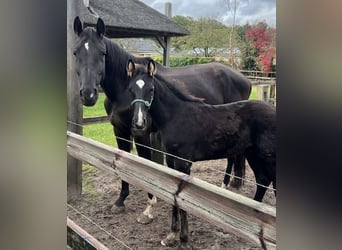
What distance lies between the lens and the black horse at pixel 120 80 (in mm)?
1418

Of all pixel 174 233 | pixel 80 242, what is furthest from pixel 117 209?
pixel 80 242

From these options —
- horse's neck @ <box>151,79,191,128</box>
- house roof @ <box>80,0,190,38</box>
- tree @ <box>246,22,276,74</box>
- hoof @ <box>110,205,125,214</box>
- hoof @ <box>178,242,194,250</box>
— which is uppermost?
house roof @ <box>80,0,190,38</box>

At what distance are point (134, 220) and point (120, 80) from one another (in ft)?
2.49

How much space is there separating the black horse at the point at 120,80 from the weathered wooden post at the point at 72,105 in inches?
3.6

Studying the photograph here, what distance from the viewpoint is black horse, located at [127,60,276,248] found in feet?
4.16

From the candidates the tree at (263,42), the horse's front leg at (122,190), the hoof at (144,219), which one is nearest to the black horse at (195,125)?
the hoof at (144,219)

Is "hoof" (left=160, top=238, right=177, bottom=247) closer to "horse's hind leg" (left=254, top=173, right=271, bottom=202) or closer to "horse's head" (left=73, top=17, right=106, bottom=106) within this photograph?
"horse's hind leg" (left=254, top=173, right=271, bottom=202)

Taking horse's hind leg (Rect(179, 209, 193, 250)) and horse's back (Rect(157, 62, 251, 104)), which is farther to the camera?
horse's back (Rect(157, 62, 251, 104))

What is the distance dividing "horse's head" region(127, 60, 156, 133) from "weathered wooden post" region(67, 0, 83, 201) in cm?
31

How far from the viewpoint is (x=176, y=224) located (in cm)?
157

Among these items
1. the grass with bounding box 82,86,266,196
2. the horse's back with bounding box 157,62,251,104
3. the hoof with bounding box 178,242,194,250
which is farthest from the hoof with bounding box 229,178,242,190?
the grass with bounding box 82,86,266,196
